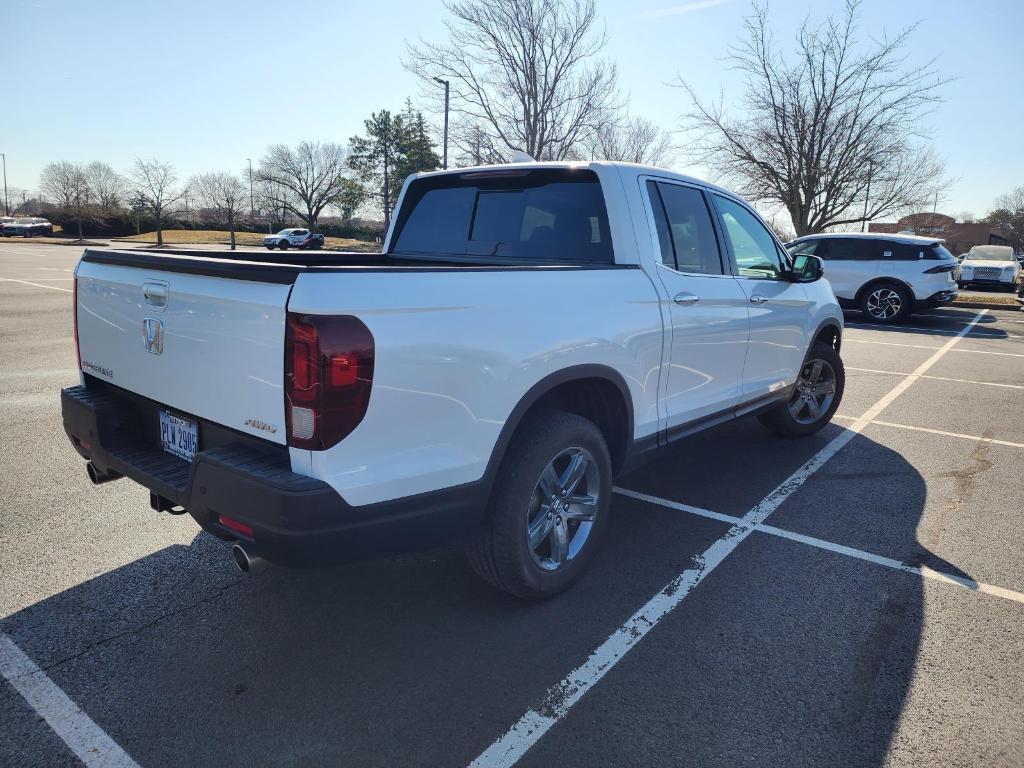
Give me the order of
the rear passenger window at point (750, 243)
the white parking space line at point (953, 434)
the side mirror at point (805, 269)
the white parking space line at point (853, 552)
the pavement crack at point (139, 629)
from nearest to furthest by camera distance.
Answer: the pavement crack at point (139, 629) < the white parking space line at point (853, 552) < the rear passenger window at point (750, 243) < the side mirror at point (805, 269) < the white parking space line at point (953, 434)

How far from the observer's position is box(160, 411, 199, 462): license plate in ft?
8.57

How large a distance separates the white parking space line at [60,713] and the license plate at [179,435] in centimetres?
89

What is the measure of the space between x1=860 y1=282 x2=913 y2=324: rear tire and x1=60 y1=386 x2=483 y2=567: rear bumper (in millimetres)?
14749

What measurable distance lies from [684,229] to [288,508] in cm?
274

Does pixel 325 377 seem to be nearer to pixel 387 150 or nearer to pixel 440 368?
pixel 440 368

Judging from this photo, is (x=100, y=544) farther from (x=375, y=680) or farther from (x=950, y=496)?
(x=950, y=496)

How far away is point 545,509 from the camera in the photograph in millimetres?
3045

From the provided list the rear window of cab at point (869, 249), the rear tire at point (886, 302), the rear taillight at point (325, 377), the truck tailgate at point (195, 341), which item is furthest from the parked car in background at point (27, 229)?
the rear taillight at point (325, 377)

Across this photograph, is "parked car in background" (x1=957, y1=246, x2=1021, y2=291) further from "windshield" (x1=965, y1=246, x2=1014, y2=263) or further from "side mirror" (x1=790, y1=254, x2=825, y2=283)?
"side mirror" (x1=790, y1=254, x2=825, y2=283)

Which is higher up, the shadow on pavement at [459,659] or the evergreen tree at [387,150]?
the evergreen tree at [387,150]

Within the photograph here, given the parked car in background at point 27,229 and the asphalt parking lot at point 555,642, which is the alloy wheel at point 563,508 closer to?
the asphalt parking lot at point 555,642

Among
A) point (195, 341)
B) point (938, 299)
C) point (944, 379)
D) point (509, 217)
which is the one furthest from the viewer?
point (938, 299)

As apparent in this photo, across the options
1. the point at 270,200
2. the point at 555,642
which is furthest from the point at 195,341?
the point at 270,200

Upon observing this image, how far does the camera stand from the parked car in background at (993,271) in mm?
22125
